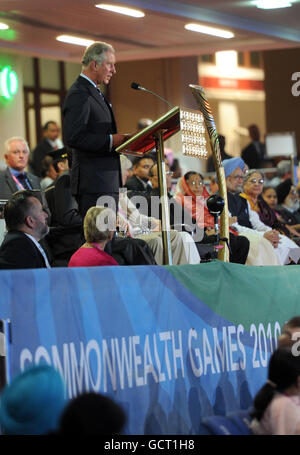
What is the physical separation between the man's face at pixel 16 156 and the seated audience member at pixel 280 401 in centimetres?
466

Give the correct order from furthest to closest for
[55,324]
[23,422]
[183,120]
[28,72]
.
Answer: [28,72], [183,120], [55,324], [23,422]

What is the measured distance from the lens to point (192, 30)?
37.9 ft

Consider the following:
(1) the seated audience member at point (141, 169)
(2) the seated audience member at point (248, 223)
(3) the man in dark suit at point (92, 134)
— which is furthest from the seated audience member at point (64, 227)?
(2) the seated audience member at point (248, 223)

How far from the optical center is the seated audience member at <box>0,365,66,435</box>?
287 cm

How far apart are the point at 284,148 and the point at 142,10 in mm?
5445

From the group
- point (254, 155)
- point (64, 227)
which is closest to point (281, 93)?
point (254, 155)

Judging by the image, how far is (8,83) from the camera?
579 inches

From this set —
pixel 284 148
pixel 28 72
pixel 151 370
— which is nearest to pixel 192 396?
pixel 151 370

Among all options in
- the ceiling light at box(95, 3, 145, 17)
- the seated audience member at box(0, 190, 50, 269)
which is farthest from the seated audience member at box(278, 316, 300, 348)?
the ceiling light at box(95, 3, 145, 17)

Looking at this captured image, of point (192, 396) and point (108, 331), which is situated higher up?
point (108, 331)

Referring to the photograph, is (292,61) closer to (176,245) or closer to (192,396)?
(176,245)

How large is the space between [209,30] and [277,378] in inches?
328

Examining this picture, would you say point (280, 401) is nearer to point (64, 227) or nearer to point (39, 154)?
point (64, 227)
